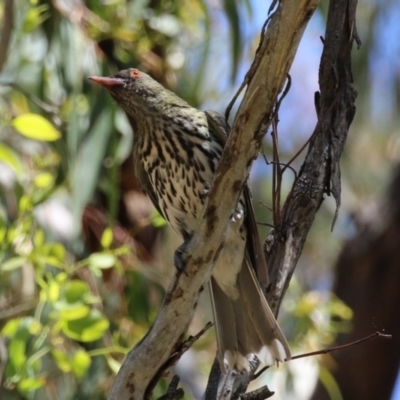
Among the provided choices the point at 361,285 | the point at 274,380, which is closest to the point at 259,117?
the point at 274,380

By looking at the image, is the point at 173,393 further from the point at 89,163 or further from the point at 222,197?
the point at 89,163

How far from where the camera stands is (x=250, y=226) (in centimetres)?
258

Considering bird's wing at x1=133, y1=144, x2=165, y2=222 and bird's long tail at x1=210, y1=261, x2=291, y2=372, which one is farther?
bird's wing at x1=133, y1=144, x2=165, y2=222

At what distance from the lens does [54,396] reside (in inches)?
137

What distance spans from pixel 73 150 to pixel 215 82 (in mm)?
1150

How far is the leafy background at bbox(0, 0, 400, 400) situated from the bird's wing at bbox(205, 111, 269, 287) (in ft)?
1.47

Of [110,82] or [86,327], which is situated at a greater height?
[110,82]

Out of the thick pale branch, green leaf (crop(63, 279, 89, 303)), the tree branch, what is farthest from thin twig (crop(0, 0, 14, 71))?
the thick pale branch

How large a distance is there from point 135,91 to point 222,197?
111 centimetres

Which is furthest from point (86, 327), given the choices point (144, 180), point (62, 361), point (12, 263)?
point (144, 180)

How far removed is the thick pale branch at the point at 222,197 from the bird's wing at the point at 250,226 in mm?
248

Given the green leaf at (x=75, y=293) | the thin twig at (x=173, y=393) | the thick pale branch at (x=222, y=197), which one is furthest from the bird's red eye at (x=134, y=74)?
the thin twig at (x=173, y=393)

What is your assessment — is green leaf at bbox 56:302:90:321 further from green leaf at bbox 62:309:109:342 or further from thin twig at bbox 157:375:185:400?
thin twig at bbox 157:375:185:400

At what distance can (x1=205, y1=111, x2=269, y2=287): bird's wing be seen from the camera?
7.26 feet
